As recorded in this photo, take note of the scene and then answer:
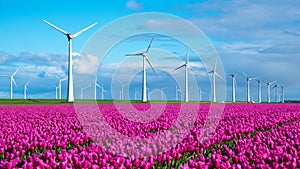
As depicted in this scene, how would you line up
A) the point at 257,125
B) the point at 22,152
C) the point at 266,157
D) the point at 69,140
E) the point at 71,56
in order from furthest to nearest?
the point at 71,56, the point at 257,125, the point at 69,140, the point at 22,152, the point at 266,157

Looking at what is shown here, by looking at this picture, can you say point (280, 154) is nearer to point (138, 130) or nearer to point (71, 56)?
point (138, 130)

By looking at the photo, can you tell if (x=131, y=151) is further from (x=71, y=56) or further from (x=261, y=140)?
(x=71, y=56)

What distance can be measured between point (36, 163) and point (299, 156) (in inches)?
184

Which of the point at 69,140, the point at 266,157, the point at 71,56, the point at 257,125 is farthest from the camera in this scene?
the point at 71,56

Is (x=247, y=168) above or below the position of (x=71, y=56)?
below

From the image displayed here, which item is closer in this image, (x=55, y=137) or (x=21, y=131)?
(x=55, y=137)

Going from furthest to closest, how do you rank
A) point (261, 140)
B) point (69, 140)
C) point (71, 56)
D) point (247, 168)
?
point (71, 56)
point (69, 140)
point (261, 140)
point (247, 168)

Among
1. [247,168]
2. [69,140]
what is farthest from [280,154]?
[69,140]

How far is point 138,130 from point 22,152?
5.22 metres

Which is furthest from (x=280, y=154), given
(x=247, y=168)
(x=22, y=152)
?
(x=22, y=152)

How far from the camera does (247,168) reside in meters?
6.87

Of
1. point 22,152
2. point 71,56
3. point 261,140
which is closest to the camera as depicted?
point 22,152

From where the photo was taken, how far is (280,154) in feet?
27.5

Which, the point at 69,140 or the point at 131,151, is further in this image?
the point at 69,140
